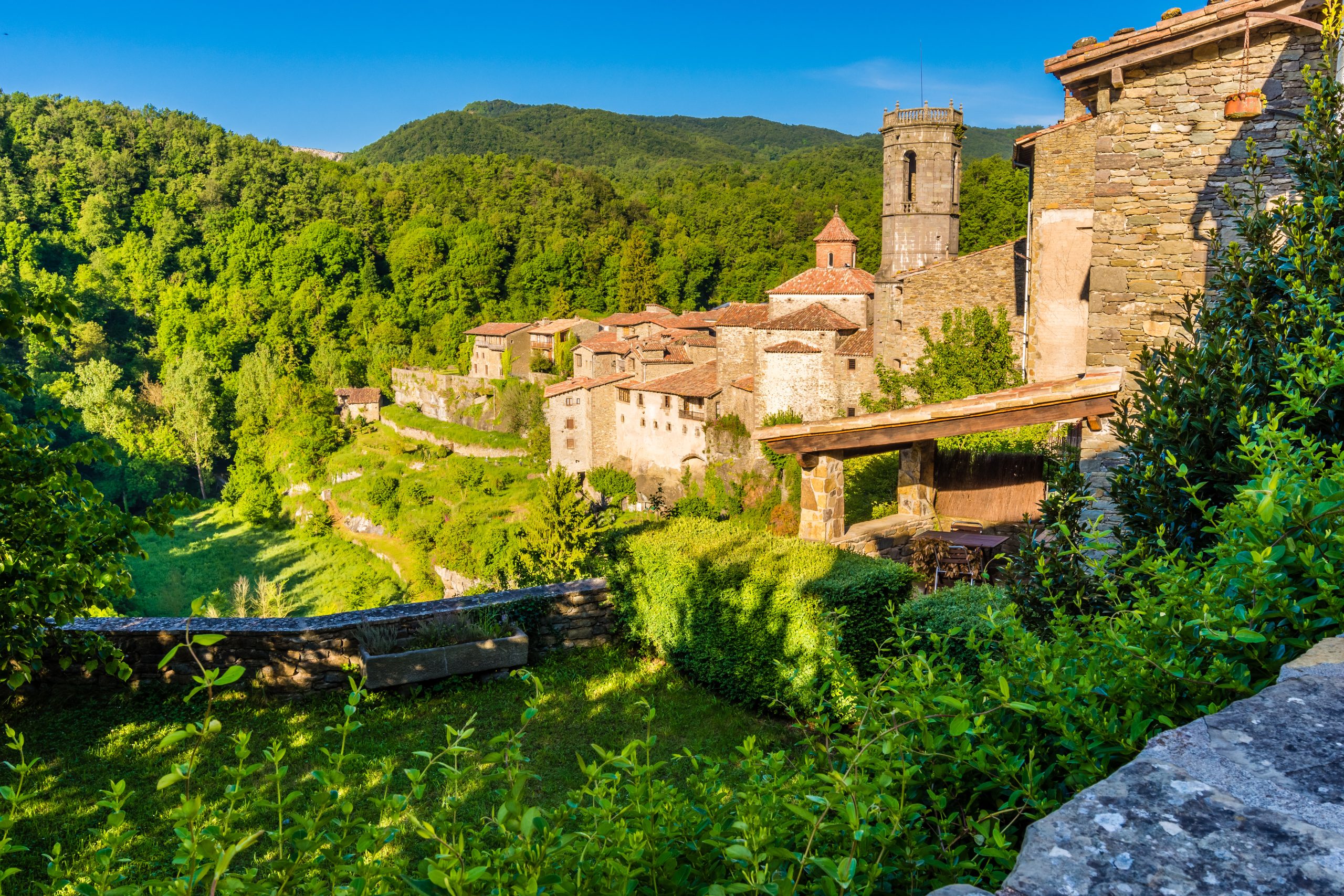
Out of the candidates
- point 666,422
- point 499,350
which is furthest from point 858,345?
point 499,350

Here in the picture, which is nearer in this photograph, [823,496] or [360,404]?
[823,496]

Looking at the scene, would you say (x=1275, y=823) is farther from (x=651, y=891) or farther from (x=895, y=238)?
(x=895, y=238)

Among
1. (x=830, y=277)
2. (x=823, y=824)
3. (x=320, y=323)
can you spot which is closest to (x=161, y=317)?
(x=320, y=323)

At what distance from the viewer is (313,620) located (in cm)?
696

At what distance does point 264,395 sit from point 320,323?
1269 cm

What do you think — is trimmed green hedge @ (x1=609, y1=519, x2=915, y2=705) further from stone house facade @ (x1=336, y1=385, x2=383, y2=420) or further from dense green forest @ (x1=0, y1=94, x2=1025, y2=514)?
stone house facade @ (x1=336, y1=385, x2=383, y2=420)

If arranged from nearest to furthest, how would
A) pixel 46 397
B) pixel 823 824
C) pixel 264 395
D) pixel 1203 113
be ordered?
pixel 823 824 → pixel 1203 113 → pixel 46 397 → pixel 264 395

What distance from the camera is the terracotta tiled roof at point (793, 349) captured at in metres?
27.6

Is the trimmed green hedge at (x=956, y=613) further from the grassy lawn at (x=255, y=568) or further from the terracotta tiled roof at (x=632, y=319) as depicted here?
the terracotta tiled roof at (x=632, y=319)

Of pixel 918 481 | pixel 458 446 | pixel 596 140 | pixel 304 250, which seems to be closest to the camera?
pixel 918 481

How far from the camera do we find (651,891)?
1895mm

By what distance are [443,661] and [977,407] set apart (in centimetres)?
517

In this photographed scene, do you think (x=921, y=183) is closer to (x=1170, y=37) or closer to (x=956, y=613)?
(x=1170, y=37)

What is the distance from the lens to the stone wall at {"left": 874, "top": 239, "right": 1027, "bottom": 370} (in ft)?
71.5
